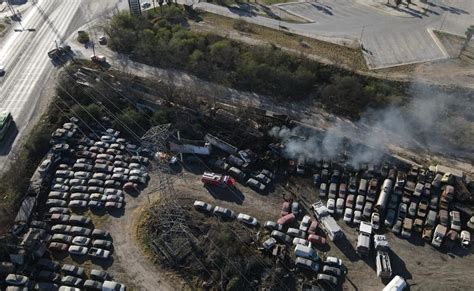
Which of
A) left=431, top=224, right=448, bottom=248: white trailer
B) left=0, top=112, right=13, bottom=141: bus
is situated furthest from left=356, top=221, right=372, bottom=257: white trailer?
left=0, top=112, right=13, bottom=141: bus

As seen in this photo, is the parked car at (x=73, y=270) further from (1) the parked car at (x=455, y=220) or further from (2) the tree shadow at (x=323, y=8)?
(2) the tree shadow at (x=323, y=8)

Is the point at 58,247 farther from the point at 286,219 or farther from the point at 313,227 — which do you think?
the point at 313,227

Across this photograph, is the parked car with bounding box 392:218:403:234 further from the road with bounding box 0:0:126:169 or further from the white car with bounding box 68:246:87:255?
the road with bounding box 0:0:126:169

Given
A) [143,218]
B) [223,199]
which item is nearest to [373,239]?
[223,199]

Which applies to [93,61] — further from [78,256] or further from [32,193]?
[78,256]

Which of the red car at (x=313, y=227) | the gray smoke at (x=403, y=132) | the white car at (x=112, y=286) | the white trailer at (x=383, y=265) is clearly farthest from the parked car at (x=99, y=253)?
the white trailer at (x=383, y=265)
